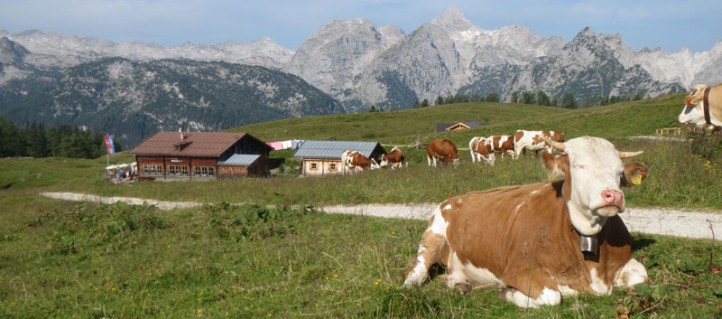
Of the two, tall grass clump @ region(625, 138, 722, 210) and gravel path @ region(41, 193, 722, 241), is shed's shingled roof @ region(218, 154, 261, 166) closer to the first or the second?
gravel path @ region(41, 193, 722, 241)

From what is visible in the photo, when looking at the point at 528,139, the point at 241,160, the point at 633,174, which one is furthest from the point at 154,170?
the point at 633,174

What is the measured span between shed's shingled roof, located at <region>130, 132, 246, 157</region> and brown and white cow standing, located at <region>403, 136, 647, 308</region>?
69.2m

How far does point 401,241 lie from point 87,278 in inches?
271

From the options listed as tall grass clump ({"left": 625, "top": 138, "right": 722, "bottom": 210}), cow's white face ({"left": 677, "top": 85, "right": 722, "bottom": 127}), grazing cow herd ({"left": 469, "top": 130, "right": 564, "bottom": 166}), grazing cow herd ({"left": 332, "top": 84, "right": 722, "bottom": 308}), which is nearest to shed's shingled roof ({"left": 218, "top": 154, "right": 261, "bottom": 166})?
grazing cow herd ({"left": 469, "top": 130, "right": 564, "bottom": 166})

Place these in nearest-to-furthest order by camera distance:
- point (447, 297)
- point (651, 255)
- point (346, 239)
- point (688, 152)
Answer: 1. point (447, 297)
2. point (651, 255)
3. point (346, 239)
4. point (688, 152)

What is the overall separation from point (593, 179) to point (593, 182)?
0.04m

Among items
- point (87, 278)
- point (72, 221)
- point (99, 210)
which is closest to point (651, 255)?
point (87, 278)

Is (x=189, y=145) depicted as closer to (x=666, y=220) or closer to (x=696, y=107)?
(x=666, y=220)

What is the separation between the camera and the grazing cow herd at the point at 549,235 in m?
6.38

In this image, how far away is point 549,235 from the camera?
6961 millimetres

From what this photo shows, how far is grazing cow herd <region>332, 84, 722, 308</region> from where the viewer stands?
638 cm

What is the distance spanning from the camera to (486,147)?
132 feet

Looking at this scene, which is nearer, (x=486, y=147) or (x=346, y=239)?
(x=346, y=239)

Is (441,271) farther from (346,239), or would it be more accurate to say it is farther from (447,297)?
(346,239)
